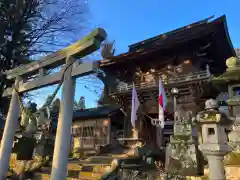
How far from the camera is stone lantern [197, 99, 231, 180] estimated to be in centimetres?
403

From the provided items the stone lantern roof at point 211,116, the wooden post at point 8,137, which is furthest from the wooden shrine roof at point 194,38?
the wooden post at point 8,137

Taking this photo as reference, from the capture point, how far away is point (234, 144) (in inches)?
255

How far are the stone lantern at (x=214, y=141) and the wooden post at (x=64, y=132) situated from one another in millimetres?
3030

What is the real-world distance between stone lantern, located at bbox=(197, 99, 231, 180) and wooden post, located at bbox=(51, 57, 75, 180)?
3030mm

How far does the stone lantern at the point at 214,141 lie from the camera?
4.03 meters

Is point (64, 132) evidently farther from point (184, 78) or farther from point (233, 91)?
point (184, 78)

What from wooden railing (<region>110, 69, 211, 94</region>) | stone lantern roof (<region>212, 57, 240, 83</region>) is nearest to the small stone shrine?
stone lantern roof (<region>212, 57, 240, 83</region>)

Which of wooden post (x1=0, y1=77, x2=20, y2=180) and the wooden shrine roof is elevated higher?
the wooden shrine roof

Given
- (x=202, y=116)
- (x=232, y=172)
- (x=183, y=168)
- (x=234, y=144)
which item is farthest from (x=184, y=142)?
(x=202, y=116)

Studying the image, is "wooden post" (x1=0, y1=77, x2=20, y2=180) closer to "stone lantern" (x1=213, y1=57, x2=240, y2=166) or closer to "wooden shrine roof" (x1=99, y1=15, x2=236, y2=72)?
"stone lantern" (x1=213, y1=57, x2=240, y2=166)

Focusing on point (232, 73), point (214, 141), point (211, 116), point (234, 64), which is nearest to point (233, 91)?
point (232, 73)

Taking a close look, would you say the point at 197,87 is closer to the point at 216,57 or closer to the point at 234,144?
the point at 216,57

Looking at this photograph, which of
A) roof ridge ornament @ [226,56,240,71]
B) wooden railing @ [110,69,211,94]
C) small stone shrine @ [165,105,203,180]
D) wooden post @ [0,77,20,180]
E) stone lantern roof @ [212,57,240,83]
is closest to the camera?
small stone shrine @ [165,105,203,180]

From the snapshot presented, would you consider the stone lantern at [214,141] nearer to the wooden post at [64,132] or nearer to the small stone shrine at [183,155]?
the small stone shrine at [183,155]
